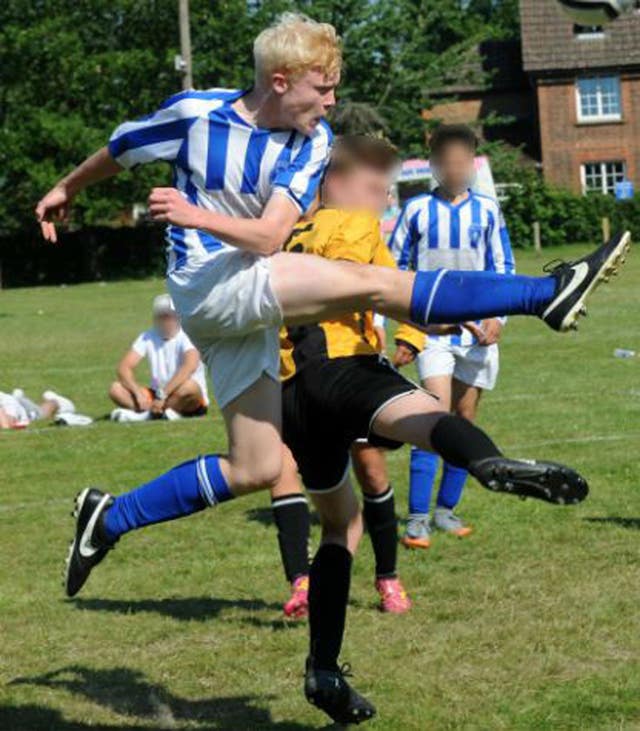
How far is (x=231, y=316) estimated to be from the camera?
16.5 ft

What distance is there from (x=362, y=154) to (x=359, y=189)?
137 mm

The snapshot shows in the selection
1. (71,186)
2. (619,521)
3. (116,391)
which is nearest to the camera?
(71,186)

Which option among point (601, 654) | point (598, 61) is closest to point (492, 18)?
point (598, 61)

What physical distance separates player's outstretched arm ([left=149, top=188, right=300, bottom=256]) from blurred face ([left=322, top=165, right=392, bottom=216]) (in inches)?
33.1

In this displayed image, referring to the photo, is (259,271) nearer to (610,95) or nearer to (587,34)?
(587,34)

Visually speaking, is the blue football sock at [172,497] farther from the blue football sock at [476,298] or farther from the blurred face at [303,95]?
the blurred face at [303,95]

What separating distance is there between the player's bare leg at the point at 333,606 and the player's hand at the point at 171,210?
1195 millimetres

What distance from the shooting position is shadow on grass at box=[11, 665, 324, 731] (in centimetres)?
524

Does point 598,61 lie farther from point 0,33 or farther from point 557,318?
point 557,318

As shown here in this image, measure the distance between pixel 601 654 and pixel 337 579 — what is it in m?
1.22

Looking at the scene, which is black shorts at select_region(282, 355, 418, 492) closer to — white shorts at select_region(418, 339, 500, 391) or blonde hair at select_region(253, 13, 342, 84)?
blonde hair at select_region(253, 13, 342, 84)

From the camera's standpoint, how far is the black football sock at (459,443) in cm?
474

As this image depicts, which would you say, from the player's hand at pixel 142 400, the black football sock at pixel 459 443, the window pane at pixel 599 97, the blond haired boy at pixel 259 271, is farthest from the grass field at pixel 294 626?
the window pane at pixel 599 97

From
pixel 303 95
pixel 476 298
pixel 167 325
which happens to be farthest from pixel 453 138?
pixel 167 325
